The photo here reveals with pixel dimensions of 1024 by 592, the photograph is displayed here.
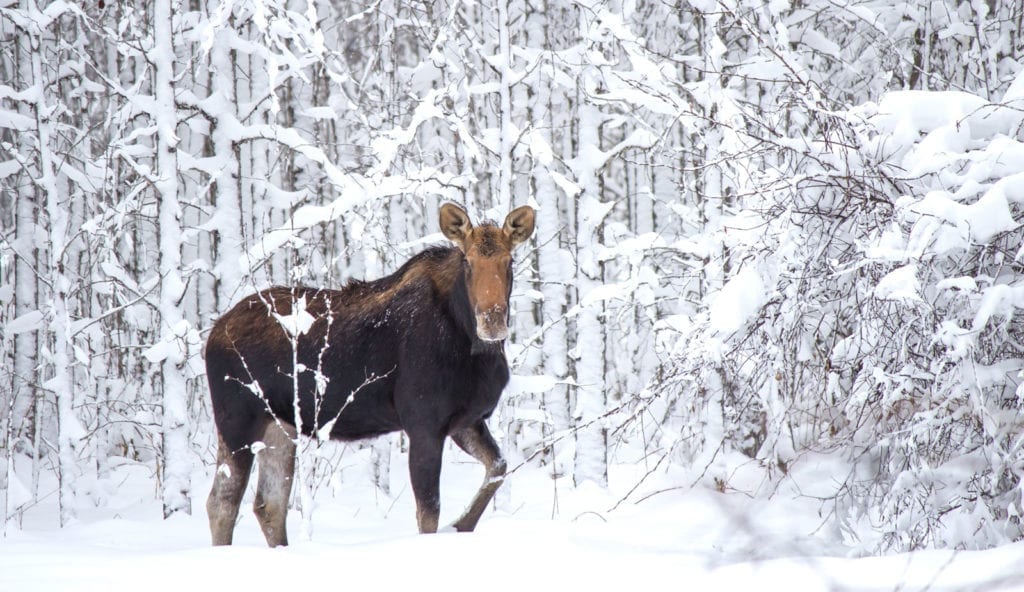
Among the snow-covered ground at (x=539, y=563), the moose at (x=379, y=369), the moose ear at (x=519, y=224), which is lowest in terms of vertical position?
the snow-covered ground at (x=539, y=563)

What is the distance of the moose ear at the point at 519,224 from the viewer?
21.4 feet

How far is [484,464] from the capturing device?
258 inches

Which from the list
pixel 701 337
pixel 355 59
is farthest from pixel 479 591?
pixel 355 59

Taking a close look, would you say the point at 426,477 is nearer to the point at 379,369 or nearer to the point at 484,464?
the point at 484,464

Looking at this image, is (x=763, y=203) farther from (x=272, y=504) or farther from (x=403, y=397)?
(x=272, y=504)

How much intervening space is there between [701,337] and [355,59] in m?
16.3

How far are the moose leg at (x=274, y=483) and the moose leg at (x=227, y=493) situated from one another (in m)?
0.13

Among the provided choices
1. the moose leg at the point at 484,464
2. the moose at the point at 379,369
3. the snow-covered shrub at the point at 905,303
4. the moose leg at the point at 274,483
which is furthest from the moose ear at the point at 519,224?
the moose leg at the point at 274,483

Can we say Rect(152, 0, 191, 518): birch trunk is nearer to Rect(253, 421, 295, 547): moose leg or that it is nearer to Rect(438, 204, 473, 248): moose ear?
Rect(253, 421, 295, 547): moose leg

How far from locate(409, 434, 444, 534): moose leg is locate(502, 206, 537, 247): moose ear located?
4.61 feet

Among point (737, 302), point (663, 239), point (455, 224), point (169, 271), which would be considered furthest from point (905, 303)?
point (169, 271)

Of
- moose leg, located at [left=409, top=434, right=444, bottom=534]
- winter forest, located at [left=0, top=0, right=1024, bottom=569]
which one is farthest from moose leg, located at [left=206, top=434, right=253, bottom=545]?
moose leg, located at [left=409, top=434, right=444, bottom=534]

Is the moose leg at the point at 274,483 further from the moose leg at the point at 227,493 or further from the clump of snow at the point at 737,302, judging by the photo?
the clump of snow at the point at 737,302

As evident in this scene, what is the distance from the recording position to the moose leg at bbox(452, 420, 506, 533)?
6297 mm
